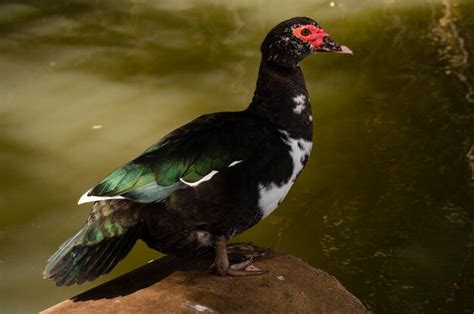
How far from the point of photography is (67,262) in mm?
2918

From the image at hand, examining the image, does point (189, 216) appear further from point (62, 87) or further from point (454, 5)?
point (454, 5)

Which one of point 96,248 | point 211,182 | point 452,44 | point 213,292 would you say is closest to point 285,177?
point 211,182

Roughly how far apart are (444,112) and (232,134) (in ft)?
10.1

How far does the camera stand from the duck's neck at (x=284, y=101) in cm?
325

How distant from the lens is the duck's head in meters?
3.27

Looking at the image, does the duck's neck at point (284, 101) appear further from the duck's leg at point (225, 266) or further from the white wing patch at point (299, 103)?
the duck's leg at point (225, 266)

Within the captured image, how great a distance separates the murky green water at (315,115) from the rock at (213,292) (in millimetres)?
997

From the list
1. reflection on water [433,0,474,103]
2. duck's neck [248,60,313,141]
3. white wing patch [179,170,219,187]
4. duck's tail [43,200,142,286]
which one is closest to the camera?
duck's tail [43,200,142,286]

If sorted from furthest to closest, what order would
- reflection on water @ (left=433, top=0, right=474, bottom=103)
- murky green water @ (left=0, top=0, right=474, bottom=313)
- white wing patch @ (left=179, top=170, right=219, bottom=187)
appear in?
1. reflection on water @ (left=433, top=0, right=474, bottom=103)
2. murky green water @ (left=0, top=0, right=474, bottom=313)
3. white wing patch @ (left=179, top=170, right=219, bottom=187)

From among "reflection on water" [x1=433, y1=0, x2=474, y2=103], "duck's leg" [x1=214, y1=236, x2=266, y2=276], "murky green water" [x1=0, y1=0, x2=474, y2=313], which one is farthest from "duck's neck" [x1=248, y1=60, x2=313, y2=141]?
"reflection on water" [x1=433, y1=0, x2=474, y2=103]

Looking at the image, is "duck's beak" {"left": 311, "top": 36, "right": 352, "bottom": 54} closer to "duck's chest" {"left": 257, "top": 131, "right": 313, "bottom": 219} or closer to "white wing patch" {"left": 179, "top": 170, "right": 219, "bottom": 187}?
"duck's chest" {"left": 257, "top": 131, "right": 313, "bottom": 219}

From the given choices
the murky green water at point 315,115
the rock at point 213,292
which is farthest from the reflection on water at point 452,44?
the rock at point 213,292

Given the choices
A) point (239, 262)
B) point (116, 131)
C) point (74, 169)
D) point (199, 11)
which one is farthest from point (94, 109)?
point (239, 262)

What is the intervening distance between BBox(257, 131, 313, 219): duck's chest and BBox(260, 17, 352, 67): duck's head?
0.28 m
